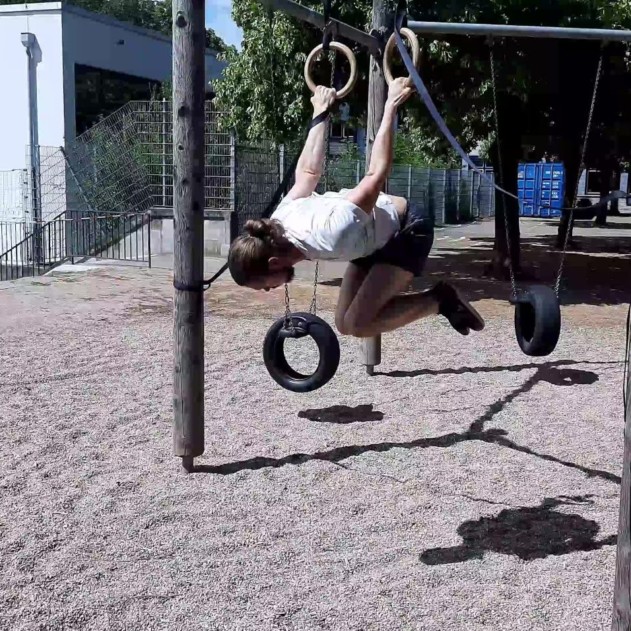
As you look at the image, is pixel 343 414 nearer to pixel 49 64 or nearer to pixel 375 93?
pixel 375 93

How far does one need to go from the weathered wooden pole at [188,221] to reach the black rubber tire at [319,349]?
40cm

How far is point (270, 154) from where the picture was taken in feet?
54.8

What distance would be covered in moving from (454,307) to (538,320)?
1.54 ft

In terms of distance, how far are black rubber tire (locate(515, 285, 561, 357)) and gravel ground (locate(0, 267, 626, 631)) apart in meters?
0.83

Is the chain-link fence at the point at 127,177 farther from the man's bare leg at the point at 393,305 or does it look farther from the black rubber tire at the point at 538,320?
the black rubber tire at the point at 538,320

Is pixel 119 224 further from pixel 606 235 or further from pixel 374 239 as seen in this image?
pixel 606 235

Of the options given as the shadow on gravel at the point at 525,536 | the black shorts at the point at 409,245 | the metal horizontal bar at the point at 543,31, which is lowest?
the shadow on gravel at the point at 525,536

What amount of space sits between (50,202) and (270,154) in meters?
4.39

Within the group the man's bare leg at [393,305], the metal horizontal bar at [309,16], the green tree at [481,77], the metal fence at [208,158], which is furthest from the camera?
the metal fence at [208,158]

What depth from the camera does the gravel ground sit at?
3.29m

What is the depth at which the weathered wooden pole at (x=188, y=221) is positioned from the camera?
14.6ft

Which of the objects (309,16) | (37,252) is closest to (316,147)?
(309,16)

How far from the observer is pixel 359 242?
3848 mm

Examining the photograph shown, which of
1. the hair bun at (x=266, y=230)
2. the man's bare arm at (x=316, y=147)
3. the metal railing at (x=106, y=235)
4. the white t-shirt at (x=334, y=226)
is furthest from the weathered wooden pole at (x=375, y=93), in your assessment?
the metal railing at (x=106, y=235)
